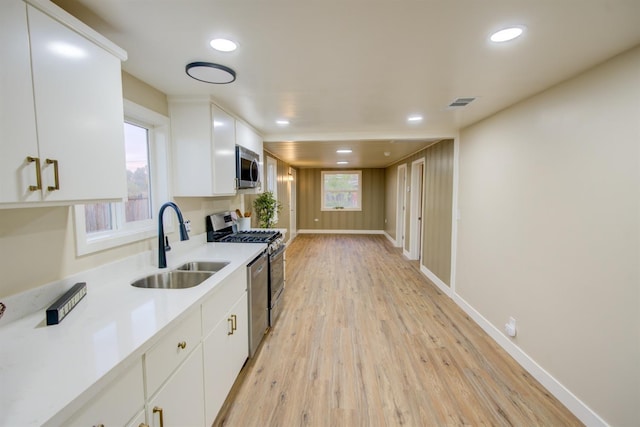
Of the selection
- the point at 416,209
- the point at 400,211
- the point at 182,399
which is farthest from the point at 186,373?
the point at 400,211

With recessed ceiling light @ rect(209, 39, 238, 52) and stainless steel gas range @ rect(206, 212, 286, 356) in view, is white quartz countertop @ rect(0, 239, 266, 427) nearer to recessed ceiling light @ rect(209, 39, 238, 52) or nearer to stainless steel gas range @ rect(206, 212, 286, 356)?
stainless steel gas range @ rect(206, 212, 286, 356)

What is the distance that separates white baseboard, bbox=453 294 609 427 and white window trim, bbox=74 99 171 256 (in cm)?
316

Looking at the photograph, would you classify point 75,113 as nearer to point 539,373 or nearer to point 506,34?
point 506,34

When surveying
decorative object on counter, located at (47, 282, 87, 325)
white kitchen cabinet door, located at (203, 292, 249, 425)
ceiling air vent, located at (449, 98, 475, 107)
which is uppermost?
ceiling air vent, located at (449, 98, 475, 107)

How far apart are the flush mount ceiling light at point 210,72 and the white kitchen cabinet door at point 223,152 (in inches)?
18.5

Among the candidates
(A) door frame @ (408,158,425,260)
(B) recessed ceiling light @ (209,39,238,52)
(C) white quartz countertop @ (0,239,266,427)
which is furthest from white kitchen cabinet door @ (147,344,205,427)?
(A) door frame @ (408,158,425,260)

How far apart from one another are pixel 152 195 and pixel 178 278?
2.56 feet

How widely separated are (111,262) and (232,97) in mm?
1570

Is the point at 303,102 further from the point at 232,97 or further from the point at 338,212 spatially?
the point at 338,212

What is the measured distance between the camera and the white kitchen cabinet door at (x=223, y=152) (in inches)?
94.7

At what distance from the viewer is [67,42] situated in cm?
111

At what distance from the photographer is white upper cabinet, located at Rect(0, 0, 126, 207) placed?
927 mm

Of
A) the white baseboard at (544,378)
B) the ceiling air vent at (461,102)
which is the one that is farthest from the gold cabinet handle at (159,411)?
the ceiling air vent at (461,102)

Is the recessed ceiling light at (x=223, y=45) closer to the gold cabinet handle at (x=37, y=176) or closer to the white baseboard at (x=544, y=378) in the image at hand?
the gold cabinet handle at (x=37, y=176)
